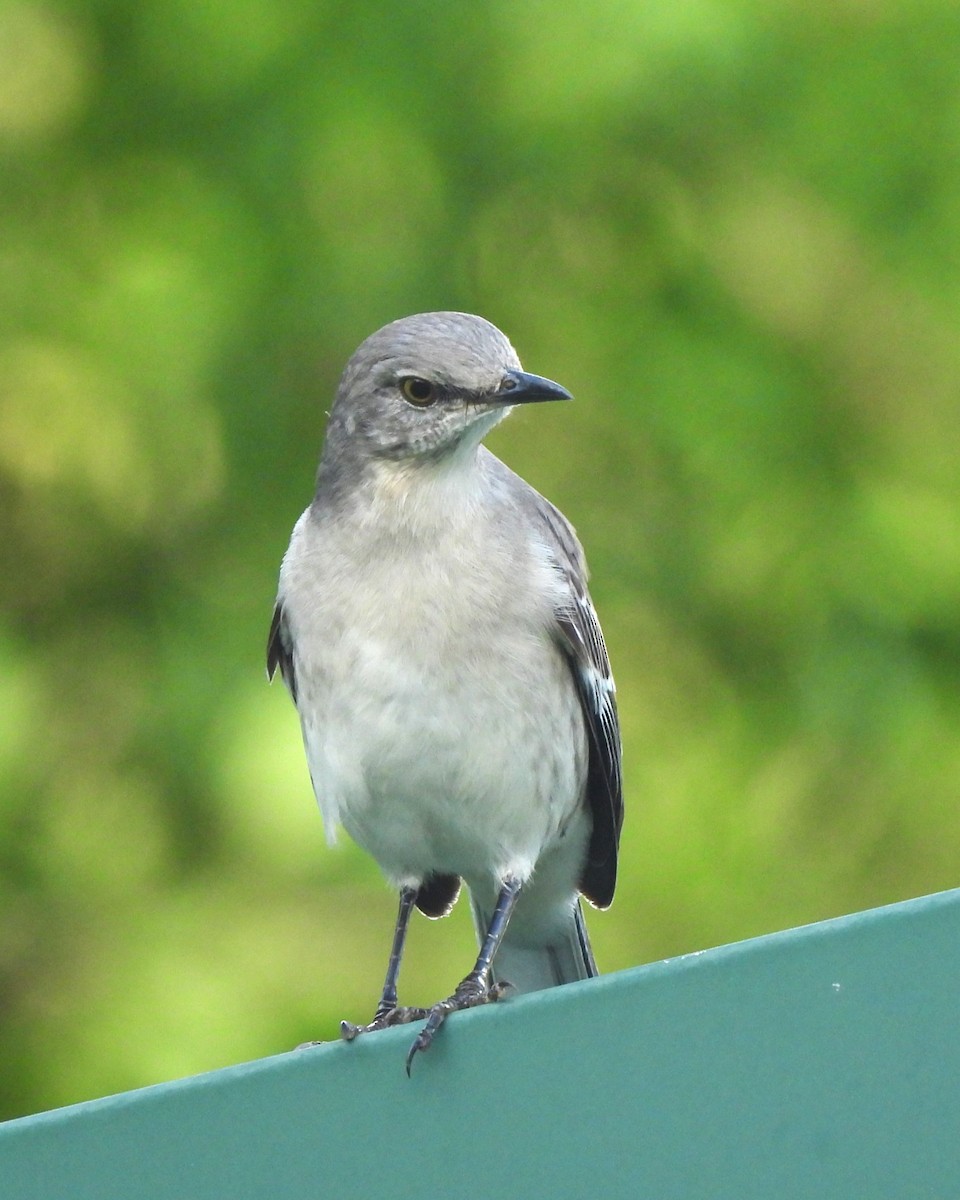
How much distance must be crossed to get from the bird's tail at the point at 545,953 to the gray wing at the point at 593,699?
0.10m

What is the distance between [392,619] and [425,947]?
149cm

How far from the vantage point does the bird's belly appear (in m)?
3.28

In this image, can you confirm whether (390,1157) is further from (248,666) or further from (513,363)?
(248,666)

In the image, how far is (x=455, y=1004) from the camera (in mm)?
3014

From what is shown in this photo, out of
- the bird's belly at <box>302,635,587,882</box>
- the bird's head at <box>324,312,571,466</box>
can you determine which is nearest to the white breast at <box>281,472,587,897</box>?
the bird's belly at <box>302,635,587,882</box>

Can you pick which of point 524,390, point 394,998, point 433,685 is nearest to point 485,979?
point 394,998

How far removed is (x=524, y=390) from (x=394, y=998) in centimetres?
130

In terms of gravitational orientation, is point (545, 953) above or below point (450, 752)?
below

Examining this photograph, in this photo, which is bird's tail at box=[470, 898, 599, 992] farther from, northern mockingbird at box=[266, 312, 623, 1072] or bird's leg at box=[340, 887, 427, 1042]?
northern mockingbird at box=[266, 312, 623, 1072]

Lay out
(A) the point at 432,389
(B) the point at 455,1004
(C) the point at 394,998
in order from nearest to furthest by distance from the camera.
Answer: (B) the point at 455,1004 → (A) the point at 432,389 → (C) the point at 394,998

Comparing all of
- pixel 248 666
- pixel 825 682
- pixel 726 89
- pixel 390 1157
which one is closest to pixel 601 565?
pixel 825 682

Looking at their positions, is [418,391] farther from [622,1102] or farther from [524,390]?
[622,1102]

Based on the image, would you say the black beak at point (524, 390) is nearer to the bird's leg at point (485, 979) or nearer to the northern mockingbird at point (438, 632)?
the northern mockingbird at point (438, 632)

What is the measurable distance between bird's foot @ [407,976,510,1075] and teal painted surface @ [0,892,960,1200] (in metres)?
0.02
